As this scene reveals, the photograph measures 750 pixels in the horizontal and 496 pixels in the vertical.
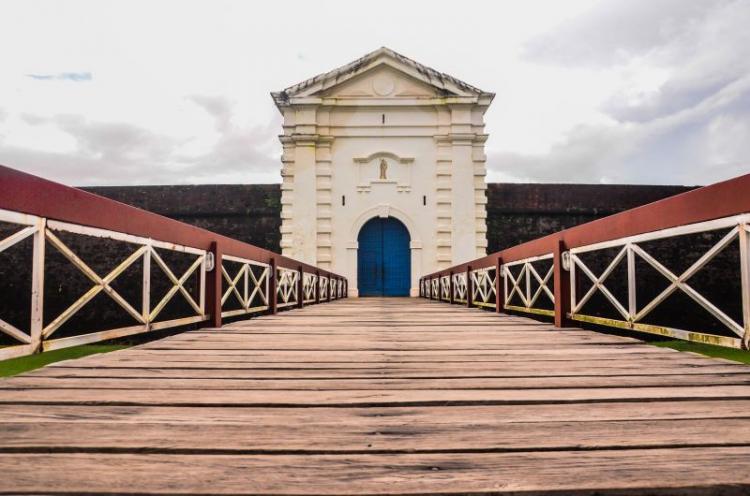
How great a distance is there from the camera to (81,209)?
2.46 m

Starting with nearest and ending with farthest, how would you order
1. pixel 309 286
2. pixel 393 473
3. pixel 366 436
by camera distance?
pixel 393 473, pixel 366 436, pixel 309 286

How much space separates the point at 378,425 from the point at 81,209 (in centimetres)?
195

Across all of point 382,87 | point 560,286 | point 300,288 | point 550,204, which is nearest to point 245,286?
point 300,288

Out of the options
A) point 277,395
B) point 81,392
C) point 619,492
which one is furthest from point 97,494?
point 619,492

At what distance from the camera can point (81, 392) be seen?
1.80 meters

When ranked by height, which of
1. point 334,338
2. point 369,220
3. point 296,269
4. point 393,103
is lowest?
point 334,338

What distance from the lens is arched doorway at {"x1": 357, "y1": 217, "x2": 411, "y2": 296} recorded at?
1619cm

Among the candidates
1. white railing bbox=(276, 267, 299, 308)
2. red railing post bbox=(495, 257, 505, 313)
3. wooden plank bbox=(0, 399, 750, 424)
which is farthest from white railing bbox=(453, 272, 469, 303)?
wooden plank bbox=(0, 399, 750, 424)

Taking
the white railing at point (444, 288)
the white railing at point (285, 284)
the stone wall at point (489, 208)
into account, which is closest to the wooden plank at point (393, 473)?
the white railing at point (285, 284)

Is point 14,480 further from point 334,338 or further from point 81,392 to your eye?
point 334,338

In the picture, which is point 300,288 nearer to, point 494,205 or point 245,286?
point 245,286

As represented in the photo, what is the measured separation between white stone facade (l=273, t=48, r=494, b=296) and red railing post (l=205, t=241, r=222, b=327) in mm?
11270

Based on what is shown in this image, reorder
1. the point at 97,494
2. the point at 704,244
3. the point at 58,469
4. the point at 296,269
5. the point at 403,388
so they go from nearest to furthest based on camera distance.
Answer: the point at 97,494, the point at 58,469, the point at 403,388, the point at 296,269, the point at 704,244

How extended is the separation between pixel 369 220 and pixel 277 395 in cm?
1442
